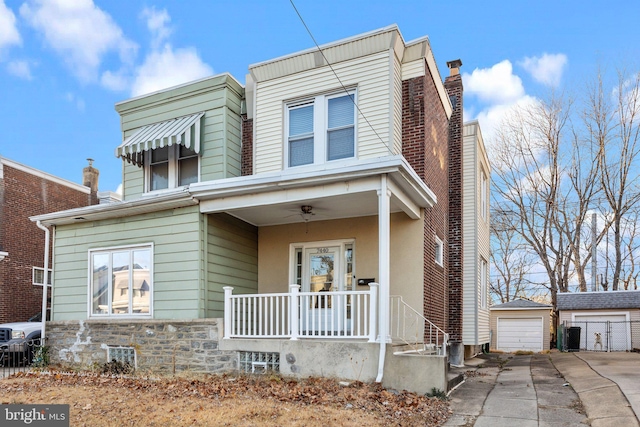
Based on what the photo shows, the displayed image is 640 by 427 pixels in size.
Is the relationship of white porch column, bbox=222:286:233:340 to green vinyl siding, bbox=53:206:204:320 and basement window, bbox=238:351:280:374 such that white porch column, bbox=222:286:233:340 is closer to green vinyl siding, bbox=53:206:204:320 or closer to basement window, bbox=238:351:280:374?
basement window, bbox=238:351:280:374

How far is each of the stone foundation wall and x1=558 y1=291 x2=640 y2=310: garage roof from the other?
17354 millimetres

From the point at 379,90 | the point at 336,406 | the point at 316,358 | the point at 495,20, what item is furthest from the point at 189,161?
the point at 495,20

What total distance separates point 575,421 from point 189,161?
962 centimetres

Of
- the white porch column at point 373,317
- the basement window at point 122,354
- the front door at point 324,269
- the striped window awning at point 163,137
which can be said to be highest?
the striped window awning at point 163,137

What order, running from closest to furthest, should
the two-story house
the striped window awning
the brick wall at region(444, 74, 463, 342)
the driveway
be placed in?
1. the driveway
2. the two-story house
3. the striped window awning
4. the brick wall at region(444, 74, 463, 342)

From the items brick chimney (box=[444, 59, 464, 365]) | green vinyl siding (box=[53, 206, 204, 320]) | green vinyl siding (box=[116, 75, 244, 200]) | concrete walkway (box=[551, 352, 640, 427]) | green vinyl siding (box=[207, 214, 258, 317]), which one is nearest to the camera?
concrete walkway (box=[551, 352, 640, 427])

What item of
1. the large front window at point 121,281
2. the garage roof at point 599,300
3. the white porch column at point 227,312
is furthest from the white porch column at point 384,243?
the garage roof at point 599,300

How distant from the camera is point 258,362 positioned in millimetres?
8961

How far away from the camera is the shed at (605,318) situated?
2027 cm

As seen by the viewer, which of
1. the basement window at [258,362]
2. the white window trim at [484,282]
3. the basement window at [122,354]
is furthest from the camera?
the white window trim at [484,282]

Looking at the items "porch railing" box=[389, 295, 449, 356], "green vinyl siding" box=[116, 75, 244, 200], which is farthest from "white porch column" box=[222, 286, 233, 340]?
"green vinyl siding" box=[116, 75, 244, 200]

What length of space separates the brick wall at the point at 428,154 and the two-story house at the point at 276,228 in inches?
1.7

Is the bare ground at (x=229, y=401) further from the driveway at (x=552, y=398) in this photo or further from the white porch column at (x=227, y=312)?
the white porch column at (x=227, y=312)

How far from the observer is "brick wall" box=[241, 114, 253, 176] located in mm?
12291
